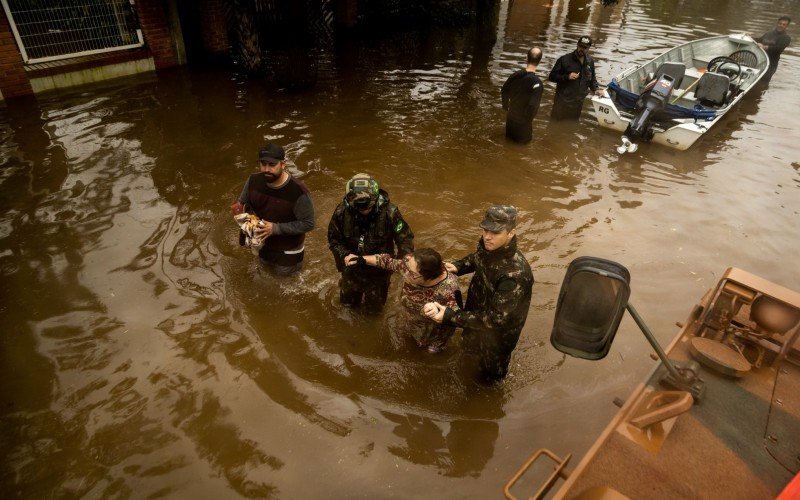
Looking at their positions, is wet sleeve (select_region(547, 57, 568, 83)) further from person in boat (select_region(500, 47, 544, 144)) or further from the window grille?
the window grille

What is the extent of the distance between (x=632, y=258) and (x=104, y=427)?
256 inches

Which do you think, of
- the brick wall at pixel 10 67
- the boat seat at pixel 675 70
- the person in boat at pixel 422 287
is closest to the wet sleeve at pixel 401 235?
the person in boat at pixel 422 287

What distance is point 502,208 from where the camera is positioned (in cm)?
310

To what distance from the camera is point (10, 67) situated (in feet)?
30.2

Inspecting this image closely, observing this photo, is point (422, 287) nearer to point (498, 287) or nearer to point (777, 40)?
point (498, 287)

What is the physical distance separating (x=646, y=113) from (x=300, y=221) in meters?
7.82

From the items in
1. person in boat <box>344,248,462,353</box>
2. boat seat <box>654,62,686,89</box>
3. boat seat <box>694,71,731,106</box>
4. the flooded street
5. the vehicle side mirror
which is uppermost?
the vehicle side mirror

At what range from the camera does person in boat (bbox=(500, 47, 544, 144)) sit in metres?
7.29

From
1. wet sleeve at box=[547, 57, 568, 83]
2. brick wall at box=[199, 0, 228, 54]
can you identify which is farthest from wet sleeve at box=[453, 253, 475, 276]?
brick wall at box=[199, 0, 228, 54]

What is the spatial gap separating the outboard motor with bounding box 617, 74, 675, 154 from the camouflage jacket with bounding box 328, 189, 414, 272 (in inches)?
267

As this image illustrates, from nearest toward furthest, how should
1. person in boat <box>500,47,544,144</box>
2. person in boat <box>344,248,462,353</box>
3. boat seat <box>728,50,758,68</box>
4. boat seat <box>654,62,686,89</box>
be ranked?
person in boat <box>344,248,462,353</box> → person in boat <box>500,47,544,144</box> → boat seat <box>654,62,686,89</box> → boat seat <box>728,50,758,68</box>

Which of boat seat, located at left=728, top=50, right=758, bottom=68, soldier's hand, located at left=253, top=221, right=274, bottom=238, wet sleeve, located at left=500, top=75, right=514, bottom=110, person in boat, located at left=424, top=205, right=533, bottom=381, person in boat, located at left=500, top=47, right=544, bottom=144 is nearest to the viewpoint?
person in boat, located at left=424, top=205, right=533, bottom=381

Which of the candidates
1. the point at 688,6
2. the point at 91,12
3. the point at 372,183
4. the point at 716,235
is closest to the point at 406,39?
the point at 91,12

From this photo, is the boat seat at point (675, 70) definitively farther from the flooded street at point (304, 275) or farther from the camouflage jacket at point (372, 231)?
the camouflage jacket at point (372, 231)
